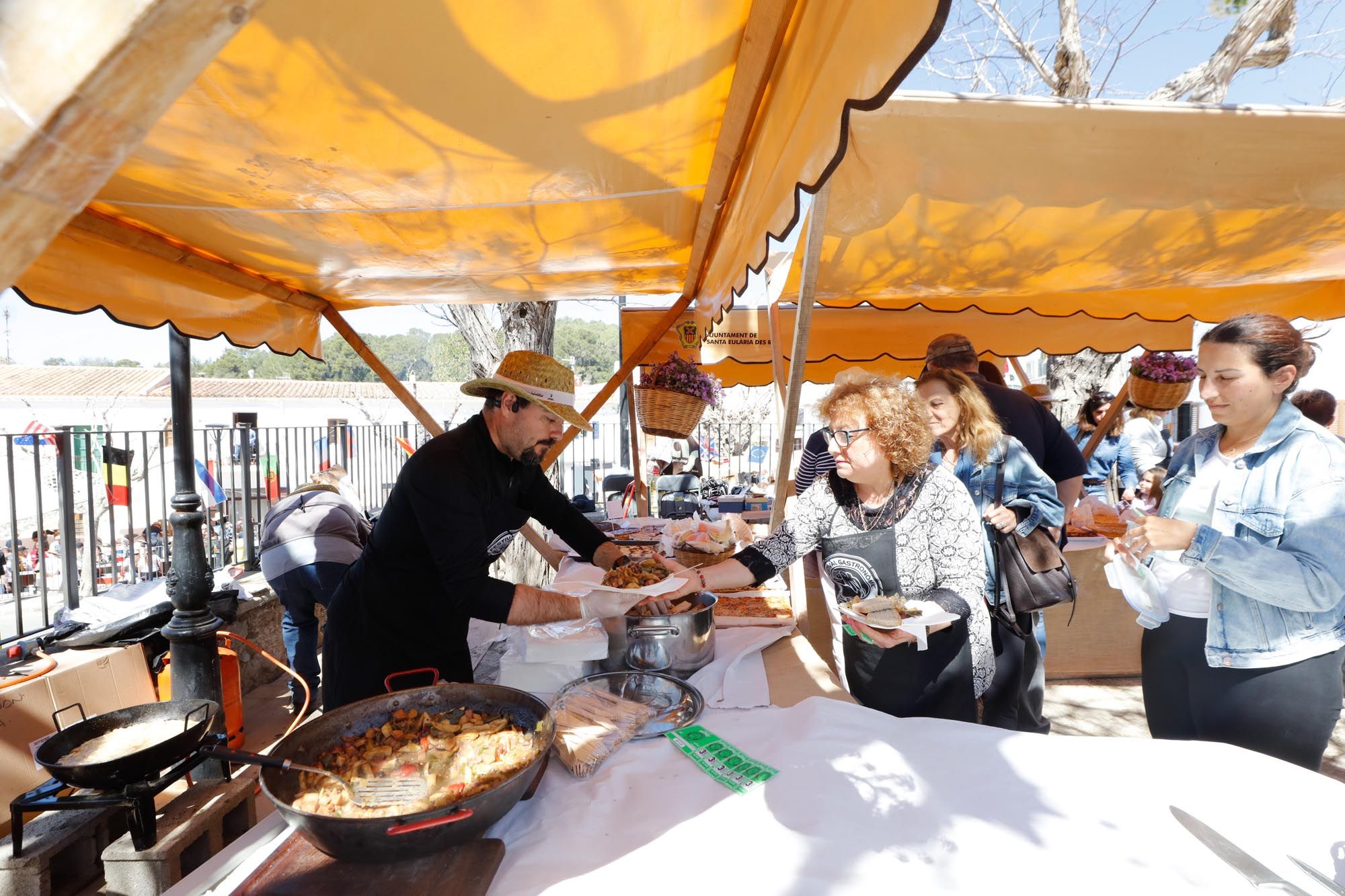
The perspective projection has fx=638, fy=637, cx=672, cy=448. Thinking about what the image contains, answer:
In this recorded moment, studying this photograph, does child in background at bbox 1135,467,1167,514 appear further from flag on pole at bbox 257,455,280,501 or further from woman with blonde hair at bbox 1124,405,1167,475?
flag on pole at bbox 257,455,280,501

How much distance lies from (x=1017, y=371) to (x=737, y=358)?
14.9 ft

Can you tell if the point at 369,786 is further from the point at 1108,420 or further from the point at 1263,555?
the point at 1108,420

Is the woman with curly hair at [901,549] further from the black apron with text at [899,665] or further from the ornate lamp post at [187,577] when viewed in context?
the ornate lamp post at [187,577]

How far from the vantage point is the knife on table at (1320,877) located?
1069 mm

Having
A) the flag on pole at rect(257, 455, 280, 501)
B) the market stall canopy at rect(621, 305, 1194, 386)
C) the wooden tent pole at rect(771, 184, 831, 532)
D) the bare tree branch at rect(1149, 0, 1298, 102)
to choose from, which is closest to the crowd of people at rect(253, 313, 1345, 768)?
the wooden tent pole at rect(771, 184, 831, 532)

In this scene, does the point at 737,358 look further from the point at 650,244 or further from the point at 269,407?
the point at 269,407

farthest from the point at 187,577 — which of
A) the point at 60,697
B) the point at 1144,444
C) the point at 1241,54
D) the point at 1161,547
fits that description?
the point at 1241,54

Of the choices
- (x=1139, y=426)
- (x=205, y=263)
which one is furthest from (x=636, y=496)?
(x=1139, y=426)

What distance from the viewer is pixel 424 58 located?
5.41 feet

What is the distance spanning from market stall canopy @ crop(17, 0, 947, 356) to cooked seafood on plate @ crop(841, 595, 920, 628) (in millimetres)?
1145

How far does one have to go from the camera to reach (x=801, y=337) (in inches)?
108

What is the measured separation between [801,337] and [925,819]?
1889 mm

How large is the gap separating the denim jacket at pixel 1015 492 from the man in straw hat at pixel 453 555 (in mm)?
1785

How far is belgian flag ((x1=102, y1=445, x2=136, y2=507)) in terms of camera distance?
507cm
